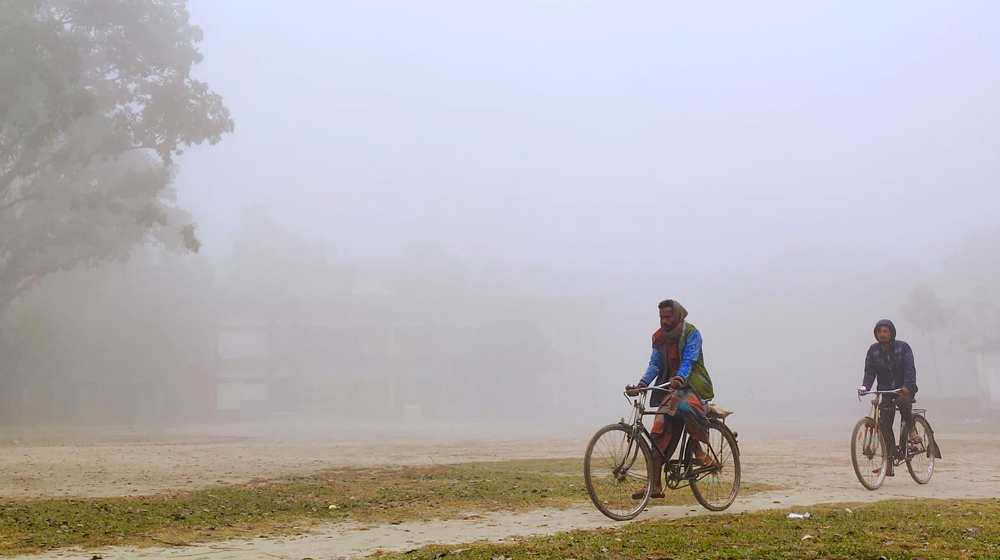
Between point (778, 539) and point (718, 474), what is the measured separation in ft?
7.22

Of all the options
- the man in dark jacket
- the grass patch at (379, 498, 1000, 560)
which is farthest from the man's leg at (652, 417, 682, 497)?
the man in dark jacket

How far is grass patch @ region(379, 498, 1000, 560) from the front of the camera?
5512 millimetres

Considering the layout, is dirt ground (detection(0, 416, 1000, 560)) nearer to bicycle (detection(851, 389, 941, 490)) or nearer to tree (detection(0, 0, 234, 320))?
bicycle (detection(851, 389, 941, 490))

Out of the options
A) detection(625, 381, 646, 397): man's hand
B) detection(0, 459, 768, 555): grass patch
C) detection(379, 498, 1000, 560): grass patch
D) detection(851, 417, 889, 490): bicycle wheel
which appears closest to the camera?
detection(379, 498, 1000, 560): grass patch

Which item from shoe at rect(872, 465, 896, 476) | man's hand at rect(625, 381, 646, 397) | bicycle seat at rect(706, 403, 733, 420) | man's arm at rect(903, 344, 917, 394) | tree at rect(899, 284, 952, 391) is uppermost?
tree at rect(899, 284, 952, 391)

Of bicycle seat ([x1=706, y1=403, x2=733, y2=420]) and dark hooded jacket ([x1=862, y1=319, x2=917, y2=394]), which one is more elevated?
dark hooded jacket ([x1=862, y1=319, x2=917, y2=394])

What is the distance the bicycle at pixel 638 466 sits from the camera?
7492mm

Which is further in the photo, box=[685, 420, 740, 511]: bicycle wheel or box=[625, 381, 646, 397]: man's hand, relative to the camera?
box=[685, 420, 740, 511]: bicycle wheel

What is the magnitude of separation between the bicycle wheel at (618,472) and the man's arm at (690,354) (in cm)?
72

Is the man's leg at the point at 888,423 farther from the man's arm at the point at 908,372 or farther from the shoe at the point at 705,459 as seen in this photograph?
the shoe at the point at 705,459

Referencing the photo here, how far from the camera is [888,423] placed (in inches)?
410


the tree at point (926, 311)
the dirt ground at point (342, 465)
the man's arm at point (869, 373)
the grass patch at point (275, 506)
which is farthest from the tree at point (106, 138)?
the tree at point (926, 311)

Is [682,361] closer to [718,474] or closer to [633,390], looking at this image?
[633,390]

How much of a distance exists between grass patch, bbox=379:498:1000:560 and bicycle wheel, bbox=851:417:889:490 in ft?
8.05
